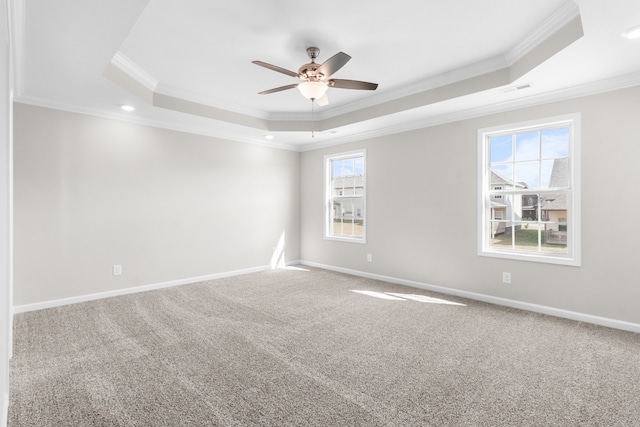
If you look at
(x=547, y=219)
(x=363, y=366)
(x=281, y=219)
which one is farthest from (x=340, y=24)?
(x=281, y=219)

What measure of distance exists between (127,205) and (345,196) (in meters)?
3.43

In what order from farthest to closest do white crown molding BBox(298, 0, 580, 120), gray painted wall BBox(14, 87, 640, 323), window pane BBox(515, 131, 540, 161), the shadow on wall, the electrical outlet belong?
the shadow on wall
the electrical outlet
window pane BBox(515, 131, 540, 161)
gray painted wall BBox(14, 87, 640, 323)
white crown molding BBox(298, 0, 580, 120)

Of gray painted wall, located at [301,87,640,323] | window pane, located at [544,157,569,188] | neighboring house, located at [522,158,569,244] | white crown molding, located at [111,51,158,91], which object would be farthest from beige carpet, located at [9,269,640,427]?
white crown molding, located at [111,51,158,91]

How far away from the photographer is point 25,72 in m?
2.97

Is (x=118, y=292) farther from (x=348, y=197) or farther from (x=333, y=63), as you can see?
(x=333, y=63)

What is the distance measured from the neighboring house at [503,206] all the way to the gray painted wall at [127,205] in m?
3.66

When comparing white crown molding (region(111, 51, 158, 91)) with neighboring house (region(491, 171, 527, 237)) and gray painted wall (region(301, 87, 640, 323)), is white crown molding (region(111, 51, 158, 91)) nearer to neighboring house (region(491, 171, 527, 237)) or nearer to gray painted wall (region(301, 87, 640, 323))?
gray painted wall (region(301, 87, 640, 323))

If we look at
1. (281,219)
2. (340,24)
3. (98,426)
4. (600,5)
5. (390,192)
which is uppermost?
(340,24)

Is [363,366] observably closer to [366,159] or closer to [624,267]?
[624,267]

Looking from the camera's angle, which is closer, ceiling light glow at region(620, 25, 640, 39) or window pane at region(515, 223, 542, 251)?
ceiling light glow at region(620, 25, 640, 39)

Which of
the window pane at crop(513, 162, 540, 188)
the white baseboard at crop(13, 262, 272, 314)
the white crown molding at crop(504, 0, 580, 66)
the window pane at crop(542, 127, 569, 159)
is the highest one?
the white crown molding at crop(504, 0, 580, 66)

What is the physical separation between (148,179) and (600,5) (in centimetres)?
492

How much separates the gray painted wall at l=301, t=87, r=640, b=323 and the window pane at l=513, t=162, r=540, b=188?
47cm

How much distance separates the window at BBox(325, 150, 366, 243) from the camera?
5.66 metres
